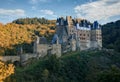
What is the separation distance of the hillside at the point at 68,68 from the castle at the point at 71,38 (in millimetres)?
1905

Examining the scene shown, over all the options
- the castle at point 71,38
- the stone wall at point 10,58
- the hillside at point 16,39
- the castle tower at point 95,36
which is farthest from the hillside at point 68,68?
the hillside at point 16,39

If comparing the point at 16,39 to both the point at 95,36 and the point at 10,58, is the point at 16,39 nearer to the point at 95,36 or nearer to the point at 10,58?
the point at 10,58

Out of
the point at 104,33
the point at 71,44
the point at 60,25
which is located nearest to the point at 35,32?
the point at 104,33

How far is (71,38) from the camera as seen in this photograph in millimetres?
60594

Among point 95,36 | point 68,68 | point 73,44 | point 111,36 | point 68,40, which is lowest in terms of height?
point 68,68

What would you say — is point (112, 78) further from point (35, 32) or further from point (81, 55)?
point (35, 32)

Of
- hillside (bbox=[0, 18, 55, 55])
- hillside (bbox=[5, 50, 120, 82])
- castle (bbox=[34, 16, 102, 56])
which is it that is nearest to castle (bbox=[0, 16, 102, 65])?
castle (bbox=[34, 16, 102, 56])

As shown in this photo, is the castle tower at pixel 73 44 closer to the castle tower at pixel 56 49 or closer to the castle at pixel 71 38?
the castle at pixel 71 38

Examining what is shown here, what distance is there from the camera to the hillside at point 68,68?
50.4m

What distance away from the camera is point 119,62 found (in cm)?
6488

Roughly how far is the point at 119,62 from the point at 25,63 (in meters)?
21.5

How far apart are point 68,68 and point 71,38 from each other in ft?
23.3

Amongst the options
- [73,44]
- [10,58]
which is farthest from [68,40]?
[10,58]

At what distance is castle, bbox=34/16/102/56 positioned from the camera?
57.7 m
